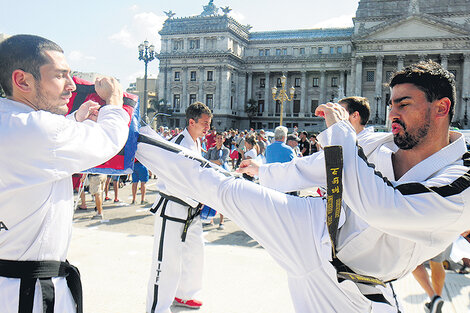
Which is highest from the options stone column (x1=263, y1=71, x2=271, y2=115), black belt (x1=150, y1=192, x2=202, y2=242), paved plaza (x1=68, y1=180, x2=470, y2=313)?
stone column (x1=263, y1=71, x2=271, y2=115)

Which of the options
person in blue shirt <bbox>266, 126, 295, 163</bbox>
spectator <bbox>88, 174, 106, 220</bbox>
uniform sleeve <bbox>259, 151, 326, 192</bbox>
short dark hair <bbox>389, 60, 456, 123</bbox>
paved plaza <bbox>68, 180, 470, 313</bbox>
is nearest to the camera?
short dark hair <bbox>389, 60, 456, 123</bbox>

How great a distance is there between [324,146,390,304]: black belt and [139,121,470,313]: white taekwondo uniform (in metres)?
0.03

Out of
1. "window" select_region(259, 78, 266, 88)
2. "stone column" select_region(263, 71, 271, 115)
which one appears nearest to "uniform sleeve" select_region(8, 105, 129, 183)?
"stone column" select_region(263, 71, 271, 115)

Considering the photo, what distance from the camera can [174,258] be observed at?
3.35m

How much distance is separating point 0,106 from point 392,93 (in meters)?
1.81

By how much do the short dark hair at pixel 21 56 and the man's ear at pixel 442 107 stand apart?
1.81m

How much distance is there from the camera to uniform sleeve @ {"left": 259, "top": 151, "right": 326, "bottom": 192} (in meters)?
2.17

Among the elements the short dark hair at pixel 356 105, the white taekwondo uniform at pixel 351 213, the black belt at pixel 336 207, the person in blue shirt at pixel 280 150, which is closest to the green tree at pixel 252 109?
the person in blue shirt at pixel 280 150

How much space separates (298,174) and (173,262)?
1.65 m

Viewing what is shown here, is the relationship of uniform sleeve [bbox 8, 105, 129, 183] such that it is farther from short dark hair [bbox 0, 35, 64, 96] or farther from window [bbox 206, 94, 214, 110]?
window [bbox 206, 94, 214, 110]

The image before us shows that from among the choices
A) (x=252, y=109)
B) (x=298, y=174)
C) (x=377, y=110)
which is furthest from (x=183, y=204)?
(x=252, y=109)

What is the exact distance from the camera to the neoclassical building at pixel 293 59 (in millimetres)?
43812

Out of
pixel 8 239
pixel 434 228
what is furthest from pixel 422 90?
pixel 8 239

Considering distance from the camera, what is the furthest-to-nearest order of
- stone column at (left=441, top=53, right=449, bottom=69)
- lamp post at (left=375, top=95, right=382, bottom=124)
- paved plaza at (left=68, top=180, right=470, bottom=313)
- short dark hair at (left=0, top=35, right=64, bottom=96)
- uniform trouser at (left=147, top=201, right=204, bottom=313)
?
stone column at (left=441, top=53, right=449, bottom=69) → lamp post at (left=375, top=95, right=382, bottom=124) → paved plaza at (left=68, top=180, right=470, bottom=313) → uniform trouser at (left=147, top=201, right=204, bottom=313) → short dark hair at (left=0, top=35, right=64, bottom=96)
